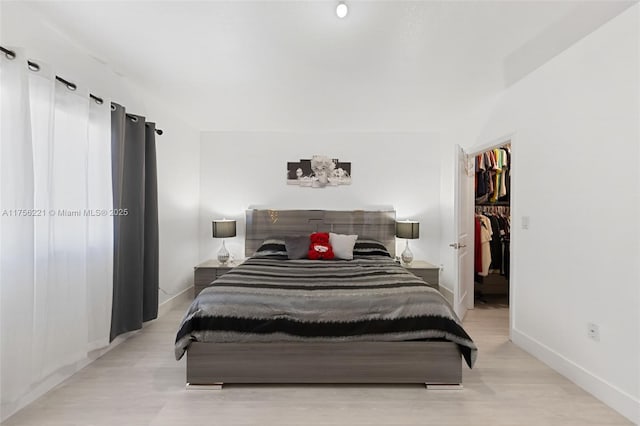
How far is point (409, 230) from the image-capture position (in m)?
4.02

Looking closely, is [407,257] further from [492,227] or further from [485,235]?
[492,227]

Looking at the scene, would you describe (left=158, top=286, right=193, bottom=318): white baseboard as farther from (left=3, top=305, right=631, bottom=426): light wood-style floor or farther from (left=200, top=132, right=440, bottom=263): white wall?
(left=3, top=305, right=631, bottom=426): light wood-style floor

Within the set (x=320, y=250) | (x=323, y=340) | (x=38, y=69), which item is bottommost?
(x=323, y=340)

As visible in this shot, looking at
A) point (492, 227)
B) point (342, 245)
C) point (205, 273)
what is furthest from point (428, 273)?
point (205, 273)

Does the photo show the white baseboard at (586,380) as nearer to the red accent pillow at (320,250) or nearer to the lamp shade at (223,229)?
the red accent pillow at (320,250)

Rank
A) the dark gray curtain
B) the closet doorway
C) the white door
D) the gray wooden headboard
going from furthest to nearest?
1. the gray wooden headboard
2. the closet doorway
3. the white door
4. the dark gray curtain

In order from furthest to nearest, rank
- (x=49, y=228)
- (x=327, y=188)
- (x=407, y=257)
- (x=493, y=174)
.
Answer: (x=327, y=188) → (x=493, y=174) → (x=407, y=257) → (x=49, y=228)

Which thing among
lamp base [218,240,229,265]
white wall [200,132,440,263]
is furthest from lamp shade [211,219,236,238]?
white wall [200,132,440,263]

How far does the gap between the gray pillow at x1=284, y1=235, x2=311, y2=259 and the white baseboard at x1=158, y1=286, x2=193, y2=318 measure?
1522 mm

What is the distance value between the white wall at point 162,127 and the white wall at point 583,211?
A: 3.66 meters

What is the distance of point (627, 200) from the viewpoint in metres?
1.80

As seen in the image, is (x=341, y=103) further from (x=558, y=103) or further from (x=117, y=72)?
(x=117, y=72)

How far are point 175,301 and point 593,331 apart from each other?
13.2 feet

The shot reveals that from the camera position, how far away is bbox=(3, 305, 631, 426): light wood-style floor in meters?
1.72
